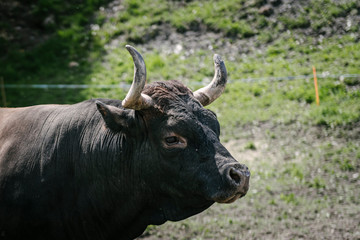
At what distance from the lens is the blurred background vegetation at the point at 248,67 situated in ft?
29.6

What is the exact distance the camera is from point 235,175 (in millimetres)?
4340

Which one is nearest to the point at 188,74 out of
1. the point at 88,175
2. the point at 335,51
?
the point at 335,51

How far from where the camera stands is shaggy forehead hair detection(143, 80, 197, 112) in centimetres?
474

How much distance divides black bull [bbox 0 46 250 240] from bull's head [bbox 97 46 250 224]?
10 millimetres

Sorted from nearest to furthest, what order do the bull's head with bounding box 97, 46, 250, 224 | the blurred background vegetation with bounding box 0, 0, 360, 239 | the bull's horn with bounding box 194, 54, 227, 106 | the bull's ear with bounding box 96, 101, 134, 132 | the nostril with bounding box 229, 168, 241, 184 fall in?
the nostril with bounding box 229, 168, 241, 184
the bull's head with bounding box 97, 46, 250, 224
the bull's ear with bounding box 96, 101, 134, 132
the bull's horn with bounding box 194, 54, 227, 106
the blurred background vegetation with bounding box 0, 0, 360, 239

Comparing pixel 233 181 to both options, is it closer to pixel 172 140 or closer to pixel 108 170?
pixel 172 140

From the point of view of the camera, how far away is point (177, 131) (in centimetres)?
459

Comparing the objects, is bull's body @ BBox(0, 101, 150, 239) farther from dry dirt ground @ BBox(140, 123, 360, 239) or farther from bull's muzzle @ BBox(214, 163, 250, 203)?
dry dirt ground @ BBox(140, 123, 360, 239)

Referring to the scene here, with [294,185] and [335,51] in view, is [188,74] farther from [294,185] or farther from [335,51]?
[294,185]

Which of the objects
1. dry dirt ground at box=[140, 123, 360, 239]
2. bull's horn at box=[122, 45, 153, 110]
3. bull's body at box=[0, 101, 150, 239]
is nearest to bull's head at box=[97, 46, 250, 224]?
bull's horn at box=[122, 45, 153, 110]

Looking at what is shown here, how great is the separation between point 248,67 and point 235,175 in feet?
32.4

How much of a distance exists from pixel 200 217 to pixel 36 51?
9.93 meters

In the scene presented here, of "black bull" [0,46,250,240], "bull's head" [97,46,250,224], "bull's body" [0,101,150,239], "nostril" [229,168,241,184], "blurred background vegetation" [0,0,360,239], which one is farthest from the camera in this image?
"blurred background vegetation" [0,0,360,239]

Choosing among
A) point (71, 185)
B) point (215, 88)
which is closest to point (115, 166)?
point (71, 185)
